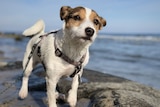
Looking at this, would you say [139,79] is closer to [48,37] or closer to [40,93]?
[40,93]

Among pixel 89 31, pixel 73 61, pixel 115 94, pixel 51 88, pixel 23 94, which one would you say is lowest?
pixel 23 94

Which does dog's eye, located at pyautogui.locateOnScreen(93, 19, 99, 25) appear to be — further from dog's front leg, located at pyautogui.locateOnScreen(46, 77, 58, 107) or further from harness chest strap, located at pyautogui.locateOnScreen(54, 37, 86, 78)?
dog's front leg, located at pyautogui.locateOnScreen(46, 77, 58, 107)

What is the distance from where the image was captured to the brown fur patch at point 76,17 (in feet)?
11.8

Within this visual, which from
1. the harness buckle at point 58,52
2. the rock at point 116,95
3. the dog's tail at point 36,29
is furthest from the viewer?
the dog's tail at point 36,29

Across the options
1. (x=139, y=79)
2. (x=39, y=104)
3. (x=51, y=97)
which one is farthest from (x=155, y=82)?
(x=51, y=97)

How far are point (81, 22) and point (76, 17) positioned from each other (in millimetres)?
96

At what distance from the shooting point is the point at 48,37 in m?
4.38

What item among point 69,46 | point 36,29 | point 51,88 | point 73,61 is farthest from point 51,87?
point 36,29

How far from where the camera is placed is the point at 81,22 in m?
3.58

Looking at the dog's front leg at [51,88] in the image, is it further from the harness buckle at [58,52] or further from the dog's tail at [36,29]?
the dog's tail at [36,29]

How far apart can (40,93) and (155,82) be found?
5.06m

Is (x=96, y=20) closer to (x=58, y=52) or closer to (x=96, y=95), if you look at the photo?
(x=58, y=52)

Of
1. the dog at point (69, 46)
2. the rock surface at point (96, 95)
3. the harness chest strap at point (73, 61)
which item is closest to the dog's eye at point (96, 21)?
the dog at point (69, 46)

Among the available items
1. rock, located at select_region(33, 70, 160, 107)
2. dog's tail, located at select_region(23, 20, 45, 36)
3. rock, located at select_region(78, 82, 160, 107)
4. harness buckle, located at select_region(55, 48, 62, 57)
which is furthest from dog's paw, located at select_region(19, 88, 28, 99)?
harness buckle, located at select_region(55, 48, 62, 57)
